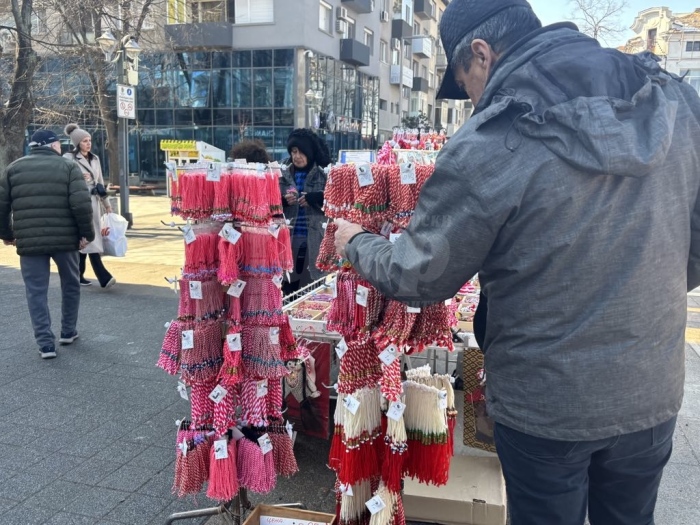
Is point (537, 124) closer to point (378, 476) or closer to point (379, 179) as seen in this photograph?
point (379, 179)

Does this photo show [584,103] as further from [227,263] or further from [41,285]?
[41,285]

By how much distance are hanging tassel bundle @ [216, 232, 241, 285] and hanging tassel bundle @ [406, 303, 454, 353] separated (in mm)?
881

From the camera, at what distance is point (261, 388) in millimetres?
2875

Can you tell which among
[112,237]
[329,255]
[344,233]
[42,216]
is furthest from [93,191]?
[344,233]

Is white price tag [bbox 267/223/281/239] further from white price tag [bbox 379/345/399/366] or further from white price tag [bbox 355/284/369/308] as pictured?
white price tag [bbox 379/345/399/366]

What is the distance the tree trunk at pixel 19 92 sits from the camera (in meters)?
12.6

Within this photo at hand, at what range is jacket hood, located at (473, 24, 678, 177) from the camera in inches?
51.0

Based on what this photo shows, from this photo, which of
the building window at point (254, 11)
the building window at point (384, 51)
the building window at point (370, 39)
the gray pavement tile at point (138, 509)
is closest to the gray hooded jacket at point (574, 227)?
the gray pavement tile at point (138, 509)

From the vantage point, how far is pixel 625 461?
5.02 feet

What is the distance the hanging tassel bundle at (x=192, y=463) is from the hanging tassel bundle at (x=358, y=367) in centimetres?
86

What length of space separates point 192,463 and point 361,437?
911 mm

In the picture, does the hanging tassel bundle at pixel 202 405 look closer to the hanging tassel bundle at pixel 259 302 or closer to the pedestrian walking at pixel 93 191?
the hanging tassel bundle at pixel 259 302

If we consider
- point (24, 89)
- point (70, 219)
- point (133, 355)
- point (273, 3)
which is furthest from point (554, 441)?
point (273, 3)

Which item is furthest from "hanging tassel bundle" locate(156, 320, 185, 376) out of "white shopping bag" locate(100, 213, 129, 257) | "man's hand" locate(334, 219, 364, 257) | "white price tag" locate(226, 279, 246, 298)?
"white shopping bag" locate(100, 213, 129, 257)
